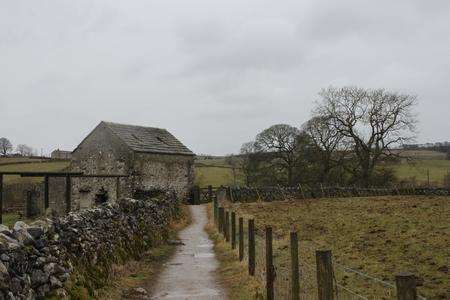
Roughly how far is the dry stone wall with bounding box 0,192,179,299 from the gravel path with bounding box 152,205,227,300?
4.01 ft

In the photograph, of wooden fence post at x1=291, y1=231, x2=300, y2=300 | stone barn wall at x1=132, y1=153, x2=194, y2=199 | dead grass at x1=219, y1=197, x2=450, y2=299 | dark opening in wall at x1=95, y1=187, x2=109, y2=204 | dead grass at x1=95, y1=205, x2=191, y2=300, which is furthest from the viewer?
dark opening in wall at x1=95, y1=187, x2=109, y2=204

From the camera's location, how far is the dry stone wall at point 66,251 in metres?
6.79

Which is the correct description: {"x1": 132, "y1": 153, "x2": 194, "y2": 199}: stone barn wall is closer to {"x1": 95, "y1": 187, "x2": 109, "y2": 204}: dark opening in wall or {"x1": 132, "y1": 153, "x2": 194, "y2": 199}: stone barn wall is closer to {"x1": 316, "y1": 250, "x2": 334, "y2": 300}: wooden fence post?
{"x1": 95, "y1": 187, "x2": 109, "y2": 204}: dark opening in wall

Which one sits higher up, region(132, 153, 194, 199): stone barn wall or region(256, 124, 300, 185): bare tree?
region(256, 124, 300, 185): bare tree

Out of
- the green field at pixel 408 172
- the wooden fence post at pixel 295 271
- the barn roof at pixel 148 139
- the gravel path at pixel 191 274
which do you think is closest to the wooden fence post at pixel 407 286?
the wooden fence post at pixel 295 271

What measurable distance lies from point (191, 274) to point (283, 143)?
137 feet

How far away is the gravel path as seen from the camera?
11.2m

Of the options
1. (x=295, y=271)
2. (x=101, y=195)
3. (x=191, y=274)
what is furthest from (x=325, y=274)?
(x=101, y=195)

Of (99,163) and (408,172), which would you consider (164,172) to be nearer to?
(99,163)

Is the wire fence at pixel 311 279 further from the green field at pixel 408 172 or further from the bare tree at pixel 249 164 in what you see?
the green field at pixel 408 172

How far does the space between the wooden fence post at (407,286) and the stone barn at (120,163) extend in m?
32.7

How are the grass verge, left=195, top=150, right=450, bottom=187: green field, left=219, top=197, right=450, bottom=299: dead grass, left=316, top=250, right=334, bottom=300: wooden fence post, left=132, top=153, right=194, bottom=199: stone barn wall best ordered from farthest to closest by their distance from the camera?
left=195, top=150, right=450, bottom=187: green field, left=132, top=153, right=194, bottom=199: stone barn wall, left=219, top=197, right=450, bottom=299: dead grass, the grass verge, left=316, top=250, right=334, bottom=300: wooden fence post

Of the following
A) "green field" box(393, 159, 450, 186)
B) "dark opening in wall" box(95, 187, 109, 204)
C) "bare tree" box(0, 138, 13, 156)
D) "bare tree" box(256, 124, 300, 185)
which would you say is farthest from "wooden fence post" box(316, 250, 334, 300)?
"bare tree" box(0, 138, 13, 156)

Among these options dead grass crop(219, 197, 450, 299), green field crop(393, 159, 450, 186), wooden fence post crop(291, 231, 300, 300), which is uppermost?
green field crop(393, 159, 450, 186)
